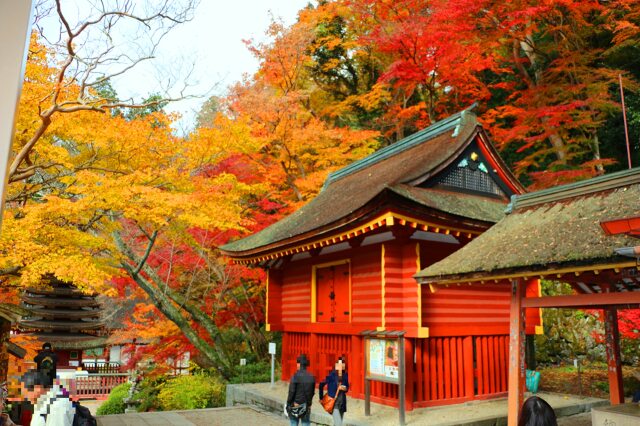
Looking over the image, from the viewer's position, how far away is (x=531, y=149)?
1994cm

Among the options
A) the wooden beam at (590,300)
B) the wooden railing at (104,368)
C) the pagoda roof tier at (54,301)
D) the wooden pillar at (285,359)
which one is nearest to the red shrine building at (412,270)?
the wooden pillar at (285,359)

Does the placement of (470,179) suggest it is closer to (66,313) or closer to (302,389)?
(302,389)

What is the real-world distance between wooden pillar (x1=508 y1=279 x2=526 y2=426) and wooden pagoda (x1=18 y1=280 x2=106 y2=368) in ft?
40.8

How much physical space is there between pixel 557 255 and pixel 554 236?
65 cm

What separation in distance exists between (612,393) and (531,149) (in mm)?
14257

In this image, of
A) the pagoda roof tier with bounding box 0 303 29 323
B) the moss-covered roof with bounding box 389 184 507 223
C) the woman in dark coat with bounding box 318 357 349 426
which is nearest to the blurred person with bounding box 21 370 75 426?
the pagoda roof tier with bounding box 0 303 29 323

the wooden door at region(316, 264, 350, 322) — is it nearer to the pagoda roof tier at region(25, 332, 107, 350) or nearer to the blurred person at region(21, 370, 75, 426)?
the blurred person at region(21, 370, 75, 426)

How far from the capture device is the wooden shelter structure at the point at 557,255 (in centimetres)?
547

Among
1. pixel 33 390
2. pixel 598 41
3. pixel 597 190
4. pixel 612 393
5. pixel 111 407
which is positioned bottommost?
pixel 111 407

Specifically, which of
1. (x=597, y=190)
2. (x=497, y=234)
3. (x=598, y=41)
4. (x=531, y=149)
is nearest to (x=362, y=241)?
(x=497, y=234)

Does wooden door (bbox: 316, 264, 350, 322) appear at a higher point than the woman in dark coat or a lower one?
higher

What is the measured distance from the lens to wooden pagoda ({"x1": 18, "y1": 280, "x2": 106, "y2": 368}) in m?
14.6

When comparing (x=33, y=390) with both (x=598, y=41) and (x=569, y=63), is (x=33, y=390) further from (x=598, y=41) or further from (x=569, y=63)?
(x=598, y=41)

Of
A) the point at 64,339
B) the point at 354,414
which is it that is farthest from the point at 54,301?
the point at 354,414
